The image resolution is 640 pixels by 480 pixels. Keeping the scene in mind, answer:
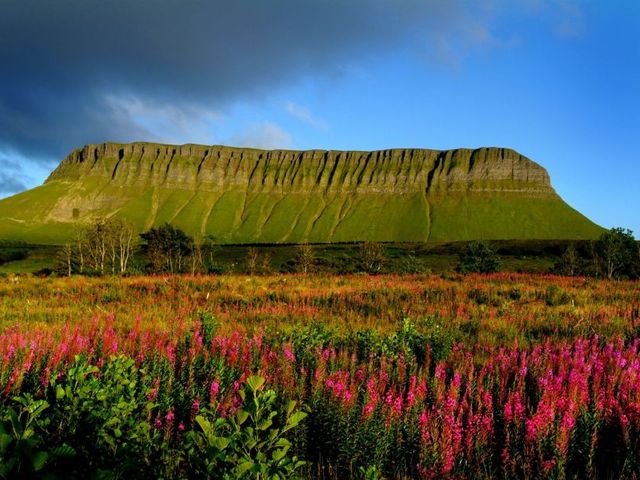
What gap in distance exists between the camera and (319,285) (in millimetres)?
14781

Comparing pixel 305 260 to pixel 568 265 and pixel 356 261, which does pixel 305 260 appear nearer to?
pixel 356 261

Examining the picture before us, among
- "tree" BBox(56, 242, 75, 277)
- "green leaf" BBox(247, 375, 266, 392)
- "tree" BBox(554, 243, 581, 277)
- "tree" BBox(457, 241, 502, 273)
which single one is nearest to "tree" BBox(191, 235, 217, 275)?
"green leaf" BBox(247, 375, 266, 392)

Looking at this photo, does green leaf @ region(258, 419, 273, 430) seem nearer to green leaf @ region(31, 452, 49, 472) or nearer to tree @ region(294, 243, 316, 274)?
green leaf @ region(31, 452, 49, 472)

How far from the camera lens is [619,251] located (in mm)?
55938

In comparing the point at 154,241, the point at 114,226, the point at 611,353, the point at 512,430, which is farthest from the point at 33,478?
the point at 154,241

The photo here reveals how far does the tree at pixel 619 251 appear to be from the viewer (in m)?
53.1

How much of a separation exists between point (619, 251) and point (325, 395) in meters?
62.9

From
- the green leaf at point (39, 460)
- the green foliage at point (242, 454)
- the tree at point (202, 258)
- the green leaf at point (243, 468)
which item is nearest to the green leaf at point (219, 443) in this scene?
the green foliage at point (242, 454)

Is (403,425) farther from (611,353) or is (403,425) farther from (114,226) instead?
(114,226)

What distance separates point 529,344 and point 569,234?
217288mm

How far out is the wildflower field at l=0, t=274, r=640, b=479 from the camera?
2.81m

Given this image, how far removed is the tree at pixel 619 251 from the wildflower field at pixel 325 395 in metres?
50.8

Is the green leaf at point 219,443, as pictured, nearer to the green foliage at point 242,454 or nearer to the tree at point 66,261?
the green foliage at point 242,454

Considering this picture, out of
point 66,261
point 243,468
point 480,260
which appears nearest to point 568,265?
point 480,260
